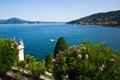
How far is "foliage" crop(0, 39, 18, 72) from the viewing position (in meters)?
17.3

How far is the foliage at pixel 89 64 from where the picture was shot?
29.9 feet

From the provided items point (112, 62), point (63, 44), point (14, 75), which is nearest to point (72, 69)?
point (112, 62)

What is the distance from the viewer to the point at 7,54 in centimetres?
1764

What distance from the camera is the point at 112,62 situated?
932 cm

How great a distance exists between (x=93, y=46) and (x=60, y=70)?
5.88 ft

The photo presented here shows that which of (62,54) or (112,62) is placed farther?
(62,54)

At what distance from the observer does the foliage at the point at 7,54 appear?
17328 mm

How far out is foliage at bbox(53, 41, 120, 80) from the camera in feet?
29.9

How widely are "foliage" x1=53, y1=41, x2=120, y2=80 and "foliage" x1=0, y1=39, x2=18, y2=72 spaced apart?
27.0 feet

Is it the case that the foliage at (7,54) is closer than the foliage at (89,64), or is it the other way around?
the foliage at (89,64)

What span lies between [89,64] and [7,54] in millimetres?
9868

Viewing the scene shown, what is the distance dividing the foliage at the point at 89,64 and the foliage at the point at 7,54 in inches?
324

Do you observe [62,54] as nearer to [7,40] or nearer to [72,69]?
[72,69]

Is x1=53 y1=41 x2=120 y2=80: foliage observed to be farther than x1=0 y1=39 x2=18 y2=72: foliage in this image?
No
